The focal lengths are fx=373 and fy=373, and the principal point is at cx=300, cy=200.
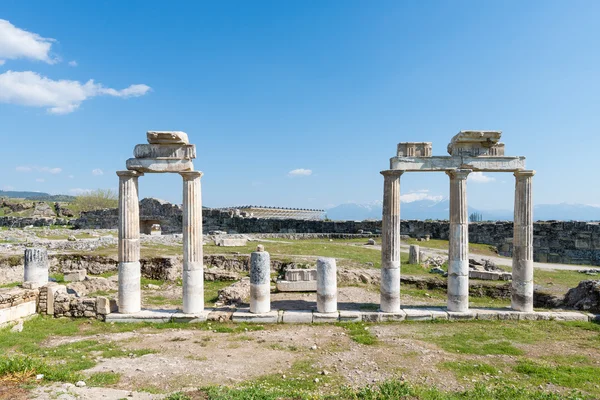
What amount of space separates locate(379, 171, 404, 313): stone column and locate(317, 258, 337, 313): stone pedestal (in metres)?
1.51

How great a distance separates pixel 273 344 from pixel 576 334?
8.00 m

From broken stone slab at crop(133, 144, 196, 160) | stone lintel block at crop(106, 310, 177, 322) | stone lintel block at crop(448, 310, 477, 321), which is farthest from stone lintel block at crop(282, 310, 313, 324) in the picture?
broken stone slab at crop(133, 144, 196, 160)

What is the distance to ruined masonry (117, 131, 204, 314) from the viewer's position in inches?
434

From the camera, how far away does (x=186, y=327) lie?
10383 mm

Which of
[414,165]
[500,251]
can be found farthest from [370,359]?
[500,251]

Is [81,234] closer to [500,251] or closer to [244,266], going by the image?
[244,266]

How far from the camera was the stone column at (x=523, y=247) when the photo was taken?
11.3 m

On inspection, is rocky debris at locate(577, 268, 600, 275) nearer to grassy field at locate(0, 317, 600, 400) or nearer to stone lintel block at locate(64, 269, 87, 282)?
grassy field at locate(0, 317, 600, 400)

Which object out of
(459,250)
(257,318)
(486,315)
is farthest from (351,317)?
(486,315)

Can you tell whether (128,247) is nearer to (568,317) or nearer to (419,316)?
(419,316)

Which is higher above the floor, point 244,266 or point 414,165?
point 414,165

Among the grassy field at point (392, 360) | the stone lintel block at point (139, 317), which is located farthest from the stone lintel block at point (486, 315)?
the stone lintel block at point (139, 317)

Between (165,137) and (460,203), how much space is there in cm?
906

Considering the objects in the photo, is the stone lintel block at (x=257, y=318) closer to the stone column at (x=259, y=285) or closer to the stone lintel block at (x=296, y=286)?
the stone column at (x=259, y=285)
